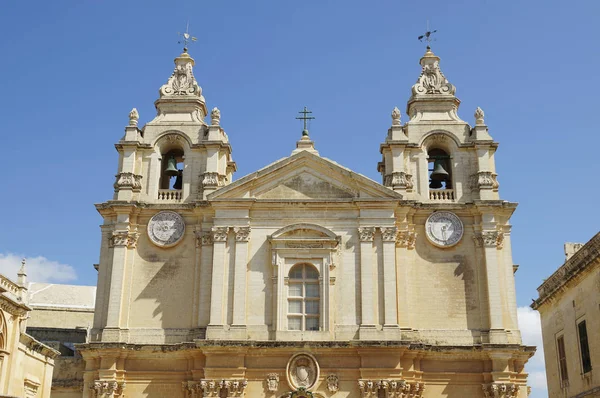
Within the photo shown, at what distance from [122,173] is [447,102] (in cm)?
1367

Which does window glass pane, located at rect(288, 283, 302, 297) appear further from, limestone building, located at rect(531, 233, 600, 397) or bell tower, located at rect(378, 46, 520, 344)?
limestone building, located at rect(531, 233, 600, 397)

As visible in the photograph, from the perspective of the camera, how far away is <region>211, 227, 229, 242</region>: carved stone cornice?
88.9 feet

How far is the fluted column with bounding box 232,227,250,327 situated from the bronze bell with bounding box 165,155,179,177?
13.7 feet

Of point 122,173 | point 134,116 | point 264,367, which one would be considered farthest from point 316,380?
point 134,116

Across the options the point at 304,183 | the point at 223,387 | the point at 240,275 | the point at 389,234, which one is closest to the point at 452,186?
the point at 389,234

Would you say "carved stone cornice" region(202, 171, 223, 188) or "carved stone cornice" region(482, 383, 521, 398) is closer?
"carved stone cornice" region(482, 383, 521, 398)

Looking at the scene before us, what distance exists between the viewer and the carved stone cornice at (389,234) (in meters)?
27.0

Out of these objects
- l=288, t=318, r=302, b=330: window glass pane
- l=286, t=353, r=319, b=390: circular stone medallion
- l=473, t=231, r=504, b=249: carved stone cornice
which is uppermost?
l=473, t=231, r=504, b=249: carved stone cornice

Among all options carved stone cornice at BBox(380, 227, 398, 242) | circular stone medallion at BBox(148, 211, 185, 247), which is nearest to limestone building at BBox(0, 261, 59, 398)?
circular stone medallion at BBox(148, 211, 185, 247)

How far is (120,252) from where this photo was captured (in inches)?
1080

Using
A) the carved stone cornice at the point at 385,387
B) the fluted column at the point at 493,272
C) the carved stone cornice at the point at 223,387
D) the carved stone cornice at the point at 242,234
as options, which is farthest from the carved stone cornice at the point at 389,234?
the carved stone cornice at the point at 223,387

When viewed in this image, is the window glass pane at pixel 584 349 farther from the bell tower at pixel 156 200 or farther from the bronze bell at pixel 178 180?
the bronze bell at pixel 178 180

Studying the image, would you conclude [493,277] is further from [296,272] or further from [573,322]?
[296,272]

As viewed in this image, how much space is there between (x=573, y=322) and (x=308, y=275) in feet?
33.1
